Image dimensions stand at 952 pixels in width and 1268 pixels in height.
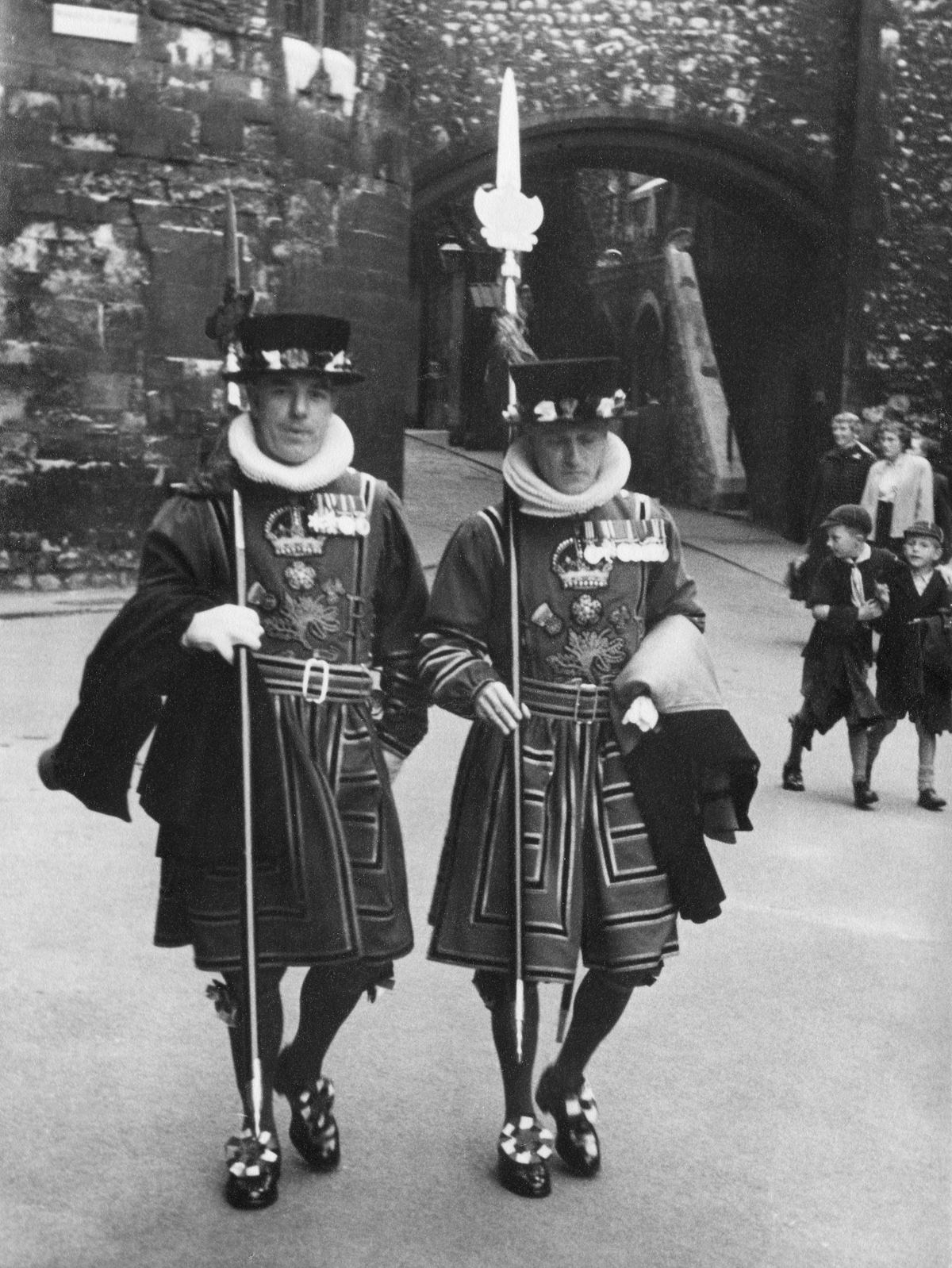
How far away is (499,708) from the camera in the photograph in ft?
12.3

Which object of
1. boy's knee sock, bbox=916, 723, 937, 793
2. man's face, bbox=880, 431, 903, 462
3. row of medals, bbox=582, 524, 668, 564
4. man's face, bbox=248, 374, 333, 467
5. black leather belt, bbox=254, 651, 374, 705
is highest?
man's face, bbox=248, 374, 333, 467

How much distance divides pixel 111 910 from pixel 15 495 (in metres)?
8.47

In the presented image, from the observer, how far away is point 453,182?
59.1 ft

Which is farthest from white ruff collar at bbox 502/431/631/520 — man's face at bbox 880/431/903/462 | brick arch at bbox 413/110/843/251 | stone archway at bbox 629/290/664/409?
stone archway at bbox 629/290/664/409

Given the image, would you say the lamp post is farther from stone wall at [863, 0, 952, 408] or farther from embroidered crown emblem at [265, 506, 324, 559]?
stone wall at [863, 0, 952, 408]

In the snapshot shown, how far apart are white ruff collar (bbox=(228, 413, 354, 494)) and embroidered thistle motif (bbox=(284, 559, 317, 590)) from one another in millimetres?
149

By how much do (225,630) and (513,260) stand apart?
118 cm

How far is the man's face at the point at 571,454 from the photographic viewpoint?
392 cm

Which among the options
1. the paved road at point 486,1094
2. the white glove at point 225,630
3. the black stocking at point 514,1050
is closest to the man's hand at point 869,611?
the paved road at point 486,1094

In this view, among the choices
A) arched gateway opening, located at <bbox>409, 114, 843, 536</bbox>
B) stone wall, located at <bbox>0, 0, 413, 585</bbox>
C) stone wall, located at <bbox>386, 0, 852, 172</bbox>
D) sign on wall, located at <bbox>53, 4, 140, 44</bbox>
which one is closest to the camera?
sign on wall, located at <bbox>53, 4, 140, 44</bbox>

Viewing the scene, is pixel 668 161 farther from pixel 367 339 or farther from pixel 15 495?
pixel 15 495

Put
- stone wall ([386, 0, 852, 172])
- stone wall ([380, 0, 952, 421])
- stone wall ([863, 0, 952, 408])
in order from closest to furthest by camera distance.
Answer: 1. stone wall ([386, 0, 852, 172])
2. stone wall ([380, 0, 952, 421])
3. stone wall ([863, 0, 952, 408])

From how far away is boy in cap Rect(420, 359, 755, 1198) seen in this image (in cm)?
385

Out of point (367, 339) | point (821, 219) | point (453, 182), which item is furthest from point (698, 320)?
point (367, 339)
